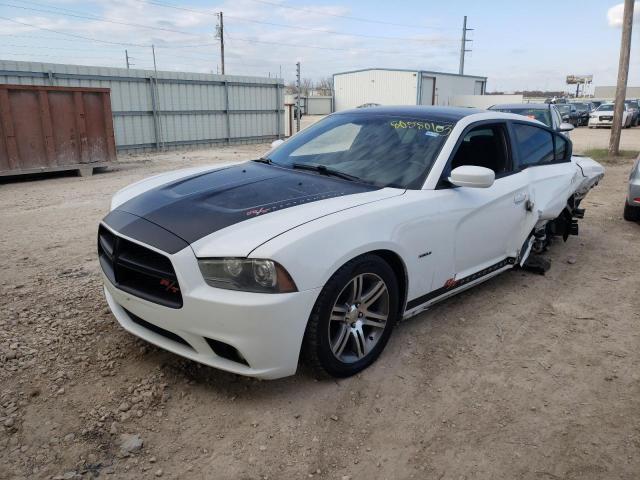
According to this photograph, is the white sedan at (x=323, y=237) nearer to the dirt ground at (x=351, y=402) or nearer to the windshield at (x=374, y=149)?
the windshield at (x=374, y=149)

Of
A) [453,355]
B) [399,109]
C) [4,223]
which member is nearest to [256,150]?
[4,223]

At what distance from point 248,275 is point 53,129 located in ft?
32.8

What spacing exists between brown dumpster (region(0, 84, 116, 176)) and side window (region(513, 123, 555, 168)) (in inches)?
380

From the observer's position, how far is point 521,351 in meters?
3.54

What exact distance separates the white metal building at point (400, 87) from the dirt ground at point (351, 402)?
33202 millimetres

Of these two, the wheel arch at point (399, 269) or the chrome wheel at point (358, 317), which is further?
the wheel arch at point (399, 269)

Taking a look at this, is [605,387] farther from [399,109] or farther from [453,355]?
[399,109]

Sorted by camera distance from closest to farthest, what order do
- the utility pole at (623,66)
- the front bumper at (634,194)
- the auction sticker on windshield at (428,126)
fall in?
the auction sticker on windshield at (428,126), the front bumper at (634,194), the utility pole at (623,66)

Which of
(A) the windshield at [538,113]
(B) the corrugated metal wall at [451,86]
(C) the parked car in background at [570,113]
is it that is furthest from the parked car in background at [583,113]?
(A) the windshield at [538,113]

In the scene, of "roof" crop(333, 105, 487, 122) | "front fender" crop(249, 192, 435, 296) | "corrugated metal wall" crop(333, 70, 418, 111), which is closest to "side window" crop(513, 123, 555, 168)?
"roof" crop(333, 105, 487, 122)

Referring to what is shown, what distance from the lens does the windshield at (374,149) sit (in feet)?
11.6

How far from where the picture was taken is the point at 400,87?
36438 millimetres

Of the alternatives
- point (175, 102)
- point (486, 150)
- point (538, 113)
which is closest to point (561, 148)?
point (486, 150)

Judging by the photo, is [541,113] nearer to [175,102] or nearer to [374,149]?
[374,149]
